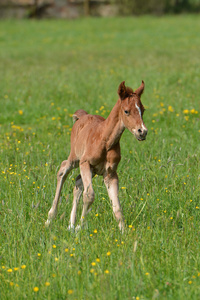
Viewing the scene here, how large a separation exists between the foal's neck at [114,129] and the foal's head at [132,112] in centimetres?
13

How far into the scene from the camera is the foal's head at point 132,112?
150 inches

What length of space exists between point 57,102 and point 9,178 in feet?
16.9

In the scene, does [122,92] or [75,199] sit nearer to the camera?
[122,92]

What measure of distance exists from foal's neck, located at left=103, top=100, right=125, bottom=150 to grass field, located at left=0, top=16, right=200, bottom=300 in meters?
0.61

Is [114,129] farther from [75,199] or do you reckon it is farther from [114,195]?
[75,199]

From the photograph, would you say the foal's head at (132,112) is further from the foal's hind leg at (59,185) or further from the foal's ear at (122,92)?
the foal's hind leg at (59,185)

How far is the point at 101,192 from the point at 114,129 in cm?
121

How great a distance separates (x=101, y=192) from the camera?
5.21 m

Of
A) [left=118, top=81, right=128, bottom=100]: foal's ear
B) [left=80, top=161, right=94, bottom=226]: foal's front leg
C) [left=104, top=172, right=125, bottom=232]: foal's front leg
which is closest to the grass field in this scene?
[left=104, top=172, right=125, bottom=232]: foal's front leg

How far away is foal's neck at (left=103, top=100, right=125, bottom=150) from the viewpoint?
416 cm

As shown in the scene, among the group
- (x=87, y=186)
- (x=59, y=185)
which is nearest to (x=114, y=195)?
(x=87, y=186)

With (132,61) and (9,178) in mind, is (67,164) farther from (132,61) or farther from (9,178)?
(132,61)

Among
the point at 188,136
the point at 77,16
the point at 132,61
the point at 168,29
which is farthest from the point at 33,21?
the point at 188,136

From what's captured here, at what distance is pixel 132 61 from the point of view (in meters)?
17.2
